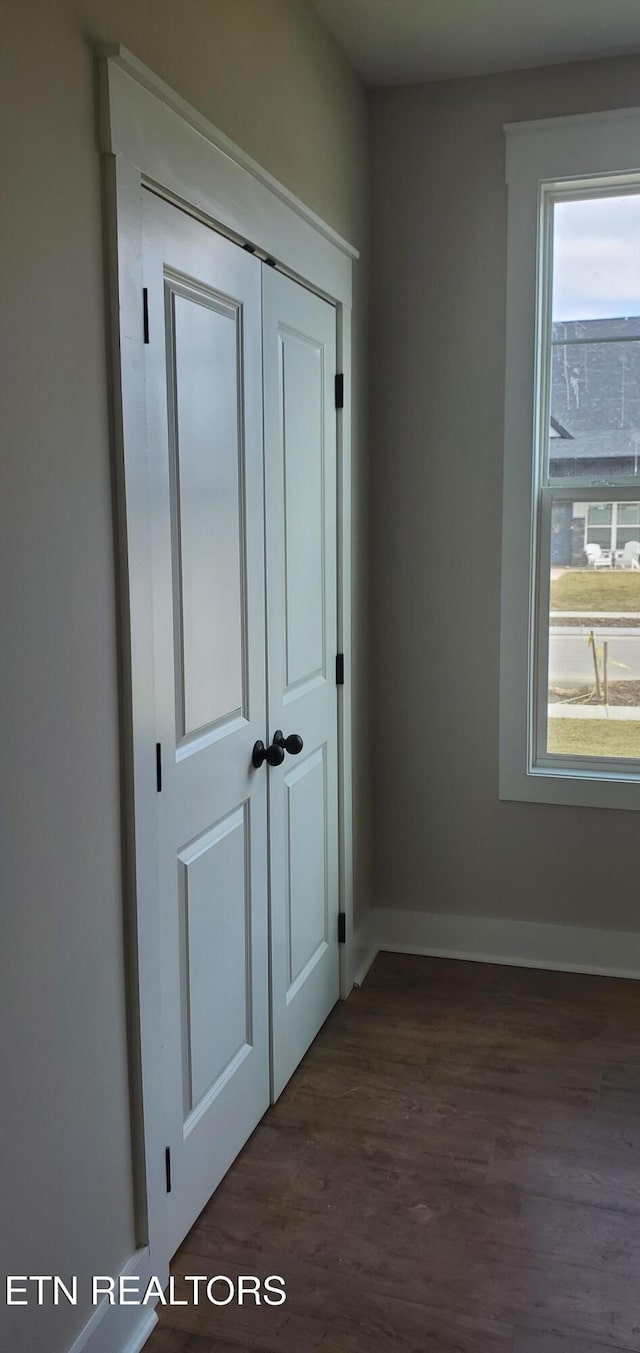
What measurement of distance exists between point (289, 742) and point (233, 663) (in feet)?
1.15

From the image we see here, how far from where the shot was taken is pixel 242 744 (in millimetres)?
2287

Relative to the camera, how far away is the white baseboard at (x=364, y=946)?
3.26 metres

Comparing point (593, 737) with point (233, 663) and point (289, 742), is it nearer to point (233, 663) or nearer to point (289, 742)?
point (289, 742)

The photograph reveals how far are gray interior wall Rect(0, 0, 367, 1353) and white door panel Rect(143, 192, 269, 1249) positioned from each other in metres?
0.19

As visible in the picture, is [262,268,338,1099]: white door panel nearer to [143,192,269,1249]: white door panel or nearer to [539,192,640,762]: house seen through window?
[143,192,269,1249]: white door panel

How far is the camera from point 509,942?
3402mm

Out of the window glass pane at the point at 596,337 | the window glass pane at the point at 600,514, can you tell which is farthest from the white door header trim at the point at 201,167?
the window glass pane at the point at 600,514

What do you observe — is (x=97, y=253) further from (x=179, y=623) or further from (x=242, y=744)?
(x=242, y=744)

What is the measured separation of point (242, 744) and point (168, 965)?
1.79 feet

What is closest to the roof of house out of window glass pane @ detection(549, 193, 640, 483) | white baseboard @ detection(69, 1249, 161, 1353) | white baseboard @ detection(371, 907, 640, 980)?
window glass pane @ detection(549, 193, 640, 483)

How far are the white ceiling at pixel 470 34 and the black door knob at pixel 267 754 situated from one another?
6.33ft

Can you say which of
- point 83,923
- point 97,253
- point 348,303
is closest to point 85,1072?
point 83,923

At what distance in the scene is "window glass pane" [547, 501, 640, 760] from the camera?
10.5 ft

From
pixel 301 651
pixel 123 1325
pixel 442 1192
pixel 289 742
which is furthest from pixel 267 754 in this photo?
pixel 123 1325
